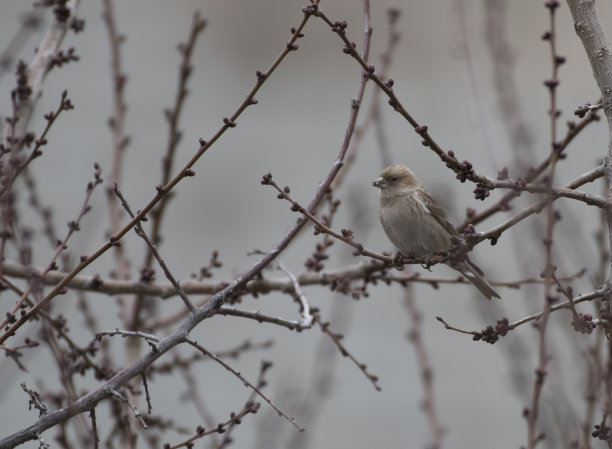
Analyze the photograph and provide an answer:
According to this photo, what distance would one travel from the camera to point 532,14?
33.1 ft

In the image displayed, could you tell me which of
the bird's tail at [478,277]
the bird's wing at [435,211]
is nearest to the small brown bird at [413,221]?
the bird's wing at [435,211]

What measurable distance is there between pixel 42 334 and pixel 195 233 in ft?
16.5

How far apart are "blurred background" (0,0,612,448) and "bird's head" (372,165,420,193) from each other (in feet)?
0.65

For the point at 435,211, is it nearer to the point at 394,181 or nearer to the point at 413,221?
the point at 413,221

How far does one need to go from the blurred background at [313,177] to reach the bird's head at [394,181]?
0.20 metres

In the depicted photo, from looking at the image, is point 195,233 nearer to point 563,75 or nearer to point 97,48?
point 97,48

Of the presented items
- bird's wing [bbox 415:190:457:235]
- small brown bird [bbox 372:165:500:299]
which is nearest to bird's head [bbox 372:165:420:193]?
small brown bird [bbox 372:165:500:299]

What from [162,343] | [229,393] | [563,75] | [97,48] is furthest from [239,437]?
[563,75]

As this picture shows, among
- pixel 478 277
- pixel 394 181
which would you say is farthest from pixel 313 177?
pixel 478 277

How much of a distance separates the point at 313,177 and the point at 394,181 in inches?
143

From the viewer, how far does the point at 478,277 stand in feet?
14.9

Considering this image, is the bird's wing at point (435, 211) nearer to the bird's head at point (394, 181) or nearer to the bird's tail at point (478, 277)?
the bird's head at point (394, 181)

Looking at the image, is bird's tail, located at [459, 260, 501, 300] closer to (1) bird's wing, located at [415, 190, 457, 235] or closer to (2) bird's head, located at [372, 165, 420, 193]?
(1) bird's wing, located at [415, 190, 457, 235]

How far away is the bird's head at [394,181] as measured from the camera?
5.34m
